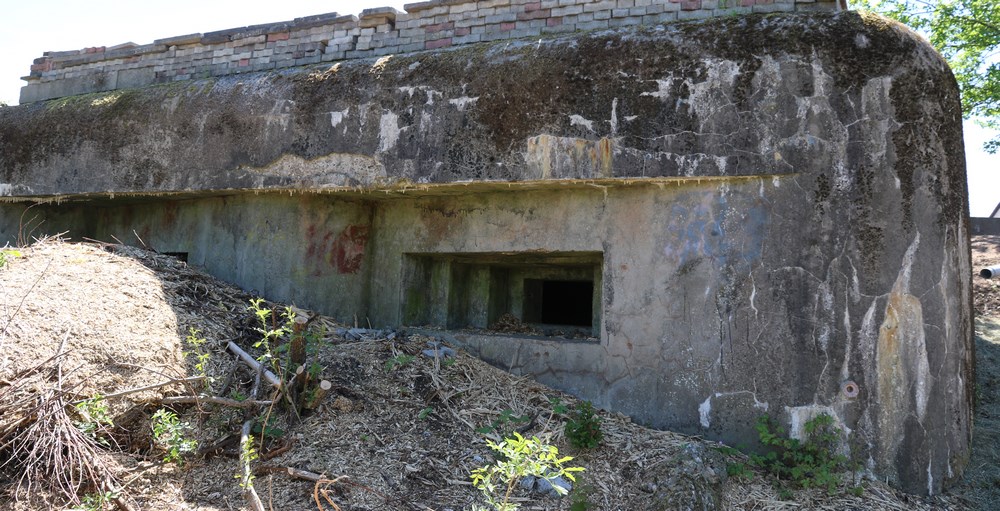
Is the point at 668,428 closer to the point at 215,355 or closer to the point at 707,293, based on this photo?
the point at 707,293

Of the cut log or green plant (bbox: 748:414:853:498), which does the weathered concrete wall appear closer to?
green plant (bbox: 748:414:853:498)

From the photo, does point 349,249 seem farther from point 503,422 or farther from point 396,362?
point 503,422

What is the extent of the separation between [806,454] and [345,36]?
452 cm

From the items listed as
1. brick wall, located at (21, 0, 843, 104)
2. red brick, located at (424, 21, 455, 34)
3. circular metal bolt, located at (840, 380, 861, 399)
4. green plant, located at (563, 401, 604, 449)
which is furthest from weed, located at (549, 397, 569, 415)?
red brick, located at (424, 21, 455, 34)

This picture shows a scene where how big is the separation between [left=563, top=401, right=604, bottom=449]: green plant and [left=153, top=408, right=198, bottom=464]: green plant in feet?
6.70

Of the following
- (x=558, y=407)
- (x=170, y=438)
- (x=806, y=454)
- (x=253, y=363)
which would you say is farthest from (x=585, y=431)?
(x=170, y=438)

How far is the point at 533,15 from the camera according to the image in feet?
17.2

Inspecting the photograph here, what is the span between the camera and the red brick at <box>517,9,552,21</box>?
5.20 meters

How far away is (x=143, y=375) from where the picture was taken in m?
3.94

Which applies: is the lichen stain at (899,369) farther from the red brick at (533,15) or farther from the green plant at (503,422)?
the red brick at (533,15)

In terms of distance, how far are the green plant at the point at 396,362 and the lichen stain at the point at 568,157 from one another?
147 cm

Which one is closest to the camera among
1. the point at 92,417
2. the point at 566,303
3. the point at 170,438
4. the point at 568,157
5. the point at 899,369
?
the point at 92,417

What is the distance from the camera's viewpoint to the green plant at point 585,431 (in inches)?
162

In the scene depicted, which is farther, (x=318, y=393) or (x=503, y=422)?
(x=503, y=422)
